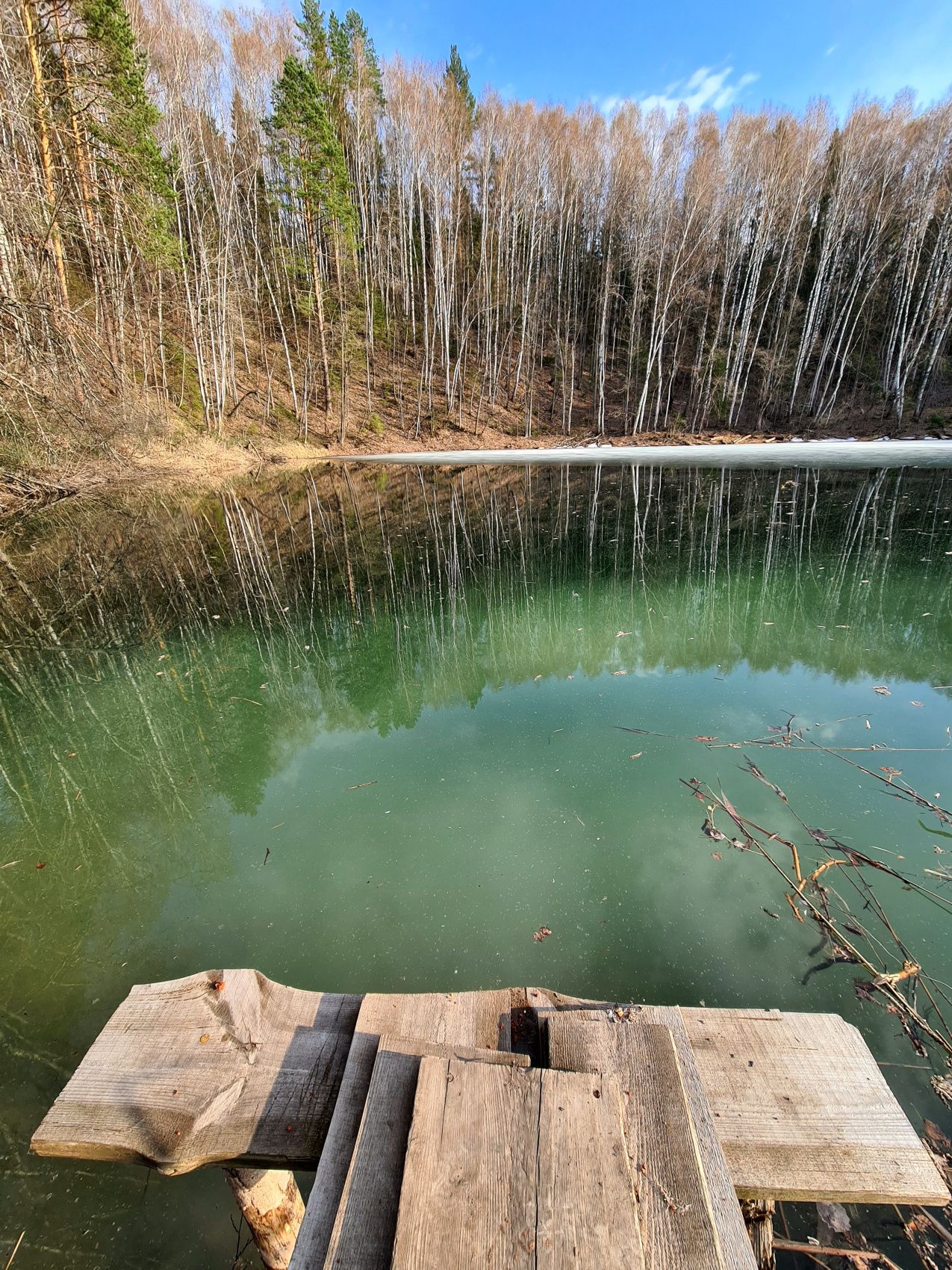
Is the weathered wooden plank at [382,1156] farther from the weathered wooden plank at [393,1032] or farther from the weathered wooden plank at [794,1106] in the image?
the weathered wooden plank at [794,1106]

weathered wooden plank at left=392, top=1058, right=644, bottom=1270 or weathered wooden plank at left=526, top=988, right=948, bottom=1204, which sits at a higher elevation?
weathered wooden plank at left=392, top=1058, right=644, bottom=1270

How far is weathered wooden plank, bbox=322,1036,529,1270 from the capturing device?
0.93 metres

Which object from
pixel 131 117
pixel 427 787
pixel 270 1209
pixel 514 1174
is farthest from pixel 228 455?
pixel 514 1174

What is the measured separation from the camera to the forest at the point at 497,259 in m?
21.6

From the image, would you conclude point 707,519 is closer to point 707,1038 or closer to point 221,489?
point 707,1038

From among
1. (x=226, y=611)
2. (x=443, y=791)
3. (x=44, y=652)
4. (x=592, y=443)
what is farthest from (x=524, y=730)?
(x=592, y=443)

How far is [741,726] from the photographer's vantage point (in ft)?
13.6

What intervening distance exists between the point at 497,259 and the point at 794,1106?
37469mm

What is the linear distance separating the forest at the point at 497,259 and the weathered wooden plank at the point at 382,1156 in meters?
20.3

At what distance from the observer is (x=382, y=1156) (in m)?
1.04

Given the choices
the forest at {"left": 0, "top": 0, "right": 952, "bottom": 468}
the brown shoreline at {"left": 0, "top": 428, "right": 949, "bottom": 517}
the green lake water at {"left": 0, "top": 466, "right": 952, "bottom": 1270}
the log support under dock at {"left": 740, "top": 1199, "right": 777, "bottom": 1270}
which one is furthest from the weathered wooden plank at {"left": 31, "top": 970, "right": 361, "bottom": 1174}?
the forest at {"left": 0, "top": 0, "right": 952, "bottom": 468}

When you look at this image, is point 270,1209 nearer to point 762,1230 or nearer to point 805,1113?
point 762,1230

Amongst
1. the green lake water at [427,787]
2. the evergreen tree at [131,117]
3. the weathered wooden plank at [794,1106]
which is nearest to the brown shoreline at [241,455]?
the green lake water at [427,787]

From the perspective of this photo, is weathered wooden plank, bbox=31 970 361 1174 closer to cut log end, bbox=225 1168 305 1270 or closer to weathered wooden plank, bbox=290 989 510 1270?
weathered wooden plank, bbox=290 989 510 1270
